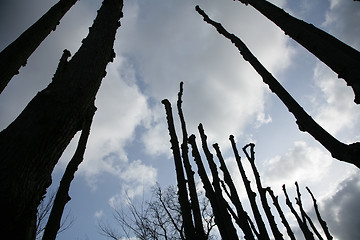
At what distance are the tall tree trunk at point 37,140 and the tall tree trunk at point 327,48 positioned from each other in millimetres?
2051

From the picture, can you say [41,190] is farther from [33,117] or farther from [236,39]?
[236,39]

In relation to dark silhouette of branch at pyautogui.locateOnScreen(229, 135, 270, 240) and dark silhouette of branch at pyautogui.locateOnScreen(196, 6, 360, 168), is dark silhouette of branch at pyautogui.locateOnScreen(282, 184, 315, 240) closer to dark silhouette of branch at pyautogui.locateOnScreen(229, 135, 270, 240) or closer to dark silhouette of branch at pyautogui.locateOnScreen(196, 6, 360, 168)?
dark silhouette of branch at pyautogui.locateOnScreen(229, 135, 270, 240)

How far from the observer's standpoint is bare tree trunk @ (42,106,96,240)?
2713 mm

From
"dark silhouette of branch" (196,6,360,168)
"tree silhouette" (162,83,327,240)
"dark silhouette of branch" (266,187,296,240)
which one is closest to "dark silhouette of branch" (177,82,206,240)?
"tree silhouette" (162,83,327,240)

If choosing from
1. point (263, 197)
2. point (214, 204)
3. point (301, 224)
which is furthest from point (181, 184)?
point (301, 224)

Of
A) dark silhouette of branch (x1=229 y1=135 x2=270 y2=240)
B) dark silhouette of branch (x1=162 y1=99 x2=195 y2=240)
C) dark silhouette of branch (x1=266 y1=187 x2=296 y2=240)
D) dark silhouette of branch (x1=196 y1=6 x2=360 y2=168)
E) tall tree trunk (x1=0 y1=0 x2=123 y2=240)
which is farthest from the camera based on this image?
dark silhouette of branch (x1=266 y1=187 x2=296 y2=240)

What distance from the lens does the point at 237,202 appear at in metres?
5.00

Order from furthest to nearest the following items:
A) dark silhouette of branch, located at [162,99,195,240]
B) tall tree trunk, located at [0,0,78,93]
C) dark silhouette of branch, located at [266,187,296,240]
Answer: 1. dark silhouette of branch, located at [266,187,296,240]
2. dark silhouette of branch, located at [162,99,195,240]
3. tall tree trunk, located at [0,0,78,93]

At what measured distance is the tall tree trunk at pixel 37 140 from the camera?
1015 mm

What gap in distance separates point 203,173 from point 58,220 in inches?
118

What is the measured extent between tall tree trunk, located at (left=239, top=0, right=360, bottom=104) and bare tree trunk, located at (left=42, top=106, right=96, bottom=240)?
8.15 ft

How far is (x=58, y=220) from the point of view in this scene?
9.24 ft

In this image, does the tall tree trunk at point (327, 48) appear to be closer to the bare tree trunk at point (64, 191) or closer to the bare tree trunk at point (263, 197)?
the bare tree trunk at point (64, 191)

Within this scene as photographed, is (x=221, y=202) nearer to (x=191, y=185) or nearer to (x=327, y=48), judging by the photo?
(x=191, y=185)
